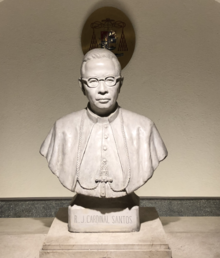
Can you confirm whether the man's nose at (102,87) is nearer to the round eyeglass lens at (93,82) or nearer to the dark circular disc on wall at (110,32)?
the round eyeglass lens at (93,82)

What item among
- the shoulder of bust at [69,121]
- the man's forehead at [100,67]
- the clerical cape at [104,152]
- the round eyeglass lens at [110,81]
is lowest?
the clerical cape at [104,152]

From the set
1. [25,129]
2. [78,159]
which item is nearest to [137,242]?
[78,159]

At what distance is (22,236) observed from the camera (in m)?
2.85

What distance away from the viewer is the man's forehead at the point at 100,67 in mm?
2271

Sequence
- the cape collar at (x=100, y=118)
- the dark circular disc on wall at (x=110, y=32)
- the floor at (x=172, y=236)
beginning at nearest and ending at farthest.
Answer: the cape collar at (x=100, y=118)
the floor at (x=172, y=236)
the dark circular disc on wall at (x=110, y=32)

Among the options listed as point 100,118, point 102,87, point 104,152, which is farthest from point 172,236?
point 102,87

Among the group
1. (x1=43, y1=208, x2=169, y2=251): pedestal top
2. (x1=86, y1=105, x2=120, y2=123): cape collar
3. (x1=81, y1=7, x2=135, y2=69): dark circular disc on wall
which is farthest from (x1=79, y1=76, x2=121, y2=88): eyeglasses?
(x1=81, y1=7, x2=135, y2=69): dark circular disc on wall

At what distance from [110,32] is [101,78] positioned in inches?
50.1

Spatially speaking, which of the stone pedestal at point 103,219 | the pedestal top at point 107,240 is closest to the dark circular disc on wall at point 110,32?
the stone pedestal at point 103,219

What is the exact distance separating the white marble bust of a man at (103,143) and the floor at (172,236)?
0.66 m

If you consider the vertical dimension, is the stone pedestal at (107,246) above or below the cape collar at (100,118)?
below

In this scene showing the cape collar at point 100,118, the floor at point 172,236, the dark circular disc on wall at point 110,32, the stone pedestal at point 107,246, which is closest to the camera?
the stone pedestal at point 107,246

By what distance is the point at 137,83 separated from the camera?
3.49 metres

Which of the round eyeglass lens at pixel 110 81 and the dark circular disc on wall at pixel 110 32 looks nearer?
the round eyeglass lens at pixel 110 81
